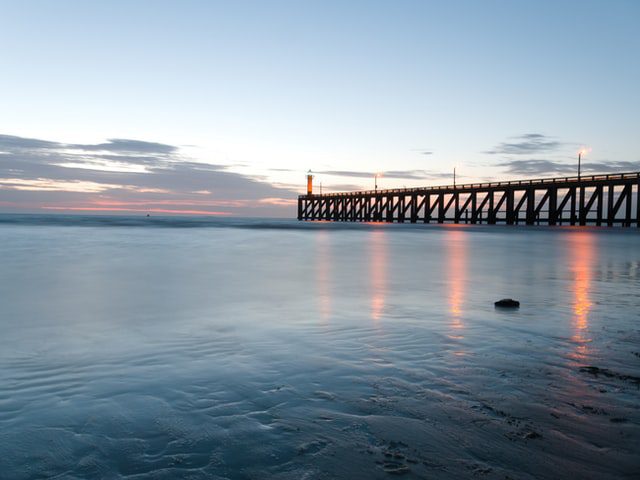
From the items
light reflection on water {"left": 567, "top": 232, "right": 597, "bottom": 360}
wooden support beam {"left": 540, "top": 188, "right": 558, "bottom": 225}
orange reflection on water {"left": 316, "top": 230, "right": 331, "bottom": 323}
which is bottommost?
orange reflection on water {"left": 316, "top": 230, "right": 331, "bottom": 323}

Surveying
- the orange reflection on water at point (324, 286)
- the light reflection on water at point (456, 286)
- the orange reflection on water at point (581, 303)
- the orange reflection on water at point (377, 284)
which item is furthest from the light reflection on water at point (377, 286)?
the orange reflection on water at point (581, 303)

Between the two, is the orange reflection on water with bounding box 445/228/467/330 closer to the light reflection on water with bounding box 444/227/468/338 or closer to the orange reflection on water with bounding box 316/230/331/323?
the light reflection on water with bounding box 444/227/468/338

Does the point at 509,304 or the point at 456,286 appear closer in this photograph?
the point at 509,304

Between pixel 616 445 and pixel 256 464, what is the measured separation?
2.57 m

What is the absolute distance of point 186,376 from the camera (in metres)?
5.28

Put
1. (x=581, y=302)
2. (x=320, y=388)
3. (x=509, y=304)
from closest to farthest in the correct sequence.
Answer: (x=320, y=388)
(x=509, y=304)
(x=581, y=302)

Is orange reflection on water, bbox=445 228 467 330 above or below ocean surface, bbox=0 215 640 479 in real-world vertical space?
below

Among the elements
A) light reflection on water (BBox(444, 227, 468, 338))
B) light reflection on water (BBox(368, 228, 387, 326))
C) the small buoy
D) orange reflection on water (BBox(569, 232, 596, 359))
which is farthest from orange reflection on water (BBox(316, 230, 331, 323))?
orange reflection on water (BBox(569, 232, 596, 359))

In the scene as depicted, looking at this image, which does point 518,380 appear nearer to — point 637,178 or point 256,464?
point 256,464

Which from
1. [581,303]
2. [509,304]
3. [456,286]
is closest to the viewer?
[509,304]

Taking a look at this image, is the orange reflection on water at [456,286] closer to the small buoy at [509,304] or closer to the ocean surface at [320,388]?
the ocean surface at [320,388]

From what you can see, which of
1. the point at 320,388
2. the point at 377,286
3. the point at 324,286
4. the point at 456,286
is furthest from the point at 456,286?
the point at 320,388

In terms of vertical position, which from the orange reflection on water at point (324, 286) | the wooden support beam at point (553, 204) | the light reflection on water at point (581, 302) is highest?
the wooden support beam at point (553, 204)

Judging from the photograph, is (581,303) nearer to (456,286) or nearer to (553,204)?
(456,286)
